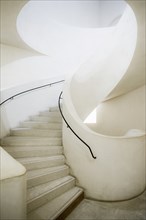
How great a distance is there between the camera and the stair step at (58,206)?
2633 millimetres

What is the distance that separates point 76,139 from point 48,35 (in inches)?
141

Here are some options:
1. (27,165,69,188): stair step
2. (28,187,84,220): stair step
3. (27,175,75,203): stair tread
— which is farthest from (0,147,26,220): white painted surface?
(27,165,69,188): stair step

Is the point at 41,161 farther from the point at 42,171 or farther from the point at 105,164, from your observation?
the point at 105,164

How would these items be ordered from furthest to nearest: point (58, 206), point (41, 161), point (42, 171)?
point (41, 161)
point (42, 171)
point (58, 206)

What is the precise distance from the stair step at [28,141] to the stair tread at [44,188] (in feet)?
2.90

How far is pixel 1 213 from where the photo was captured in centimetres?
180

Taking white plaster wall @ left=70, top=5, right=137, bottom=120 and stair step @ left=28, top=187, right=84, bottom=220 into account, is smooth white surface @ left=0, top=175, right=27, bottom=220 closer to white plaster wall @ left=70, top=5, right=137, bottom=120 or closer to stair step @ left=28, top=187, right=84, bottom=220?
stair step @ left=28, top=187, right=84, bottom=220

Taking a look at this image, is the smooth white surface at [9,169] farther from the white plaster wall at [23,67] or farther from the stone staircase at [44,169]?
the white plaster wall at [23,67]

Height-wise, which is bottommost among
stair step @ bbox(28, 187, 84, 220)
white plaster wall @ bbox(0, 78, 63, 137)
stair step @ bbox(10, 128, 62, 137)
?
stair step @ bbox(28, 187, 84, 220)

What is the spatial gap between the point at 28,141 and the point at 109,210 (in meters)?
2.09

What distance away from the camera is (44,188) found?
121 inches

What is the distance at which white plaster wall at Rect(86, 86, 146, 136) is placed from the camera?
5.97 m

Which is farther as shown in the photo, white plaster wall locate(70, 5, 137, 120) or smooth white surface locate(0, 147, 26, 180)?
white plaster wall locate(70, 5, 137, 120)

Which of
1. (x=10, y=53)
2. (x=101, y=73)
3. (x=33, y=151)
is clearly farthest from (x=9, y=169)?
(x=101, y=73)
